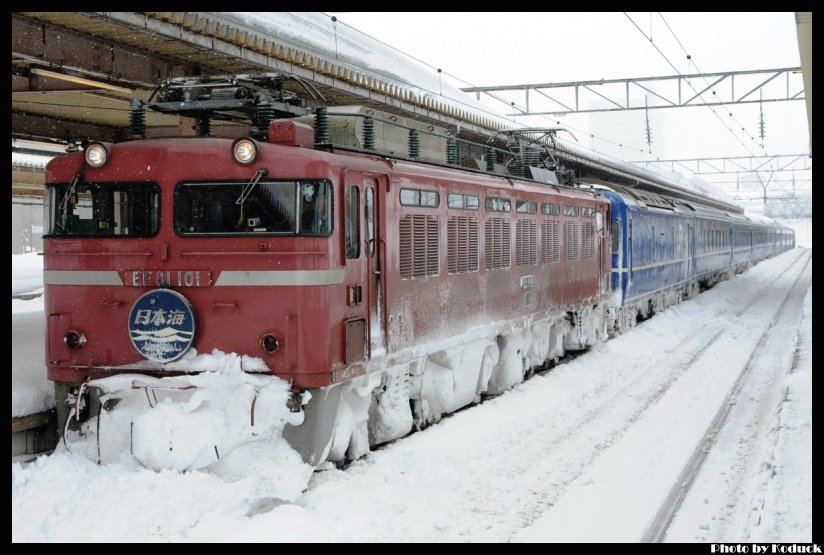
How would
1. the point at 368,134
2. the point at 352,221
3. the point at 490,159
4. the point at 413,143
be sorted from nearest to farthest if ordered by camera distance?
1. the point at 352,221
2. the point at 368,134
3. the point at 413,143
4. the point at 490,159

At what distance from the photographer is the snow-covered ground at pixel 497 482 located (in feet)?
22.1

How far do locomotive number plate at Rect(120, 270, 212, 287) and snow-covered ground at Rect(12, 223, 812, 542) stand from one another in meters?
1.47

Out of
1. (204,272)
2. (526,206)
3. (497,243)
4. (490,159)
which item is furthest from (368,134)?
(526,206)

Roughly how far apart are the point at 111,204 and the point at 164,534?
2.99 m

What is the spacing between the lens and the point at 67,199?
320 inches

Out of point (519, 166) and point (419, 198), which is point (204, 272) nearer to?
point (419, 198)

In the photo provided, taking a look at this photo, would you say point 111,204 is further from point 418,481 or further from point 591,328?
point 591,328

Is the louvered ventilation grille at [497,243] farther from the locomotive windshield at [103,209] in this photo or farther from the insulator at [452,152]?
the locomotive windshield at [103,209]

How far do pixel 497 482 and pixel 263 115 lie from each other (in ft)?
13.0

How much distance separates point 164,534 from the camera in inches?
258

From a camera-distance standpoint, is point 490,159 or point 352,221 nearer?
point 352,221

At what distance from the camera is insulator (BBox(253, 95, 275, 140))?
8.30 metres

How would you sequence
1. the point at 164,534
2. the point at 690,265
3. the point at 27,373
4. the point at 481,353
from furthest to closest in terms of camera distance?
the point at 690,265, the point at 481,353, the point at 27,373, the point at 164,534

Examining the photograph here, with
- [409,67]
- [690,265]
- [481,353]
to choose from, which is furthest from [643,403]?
[690,265]
